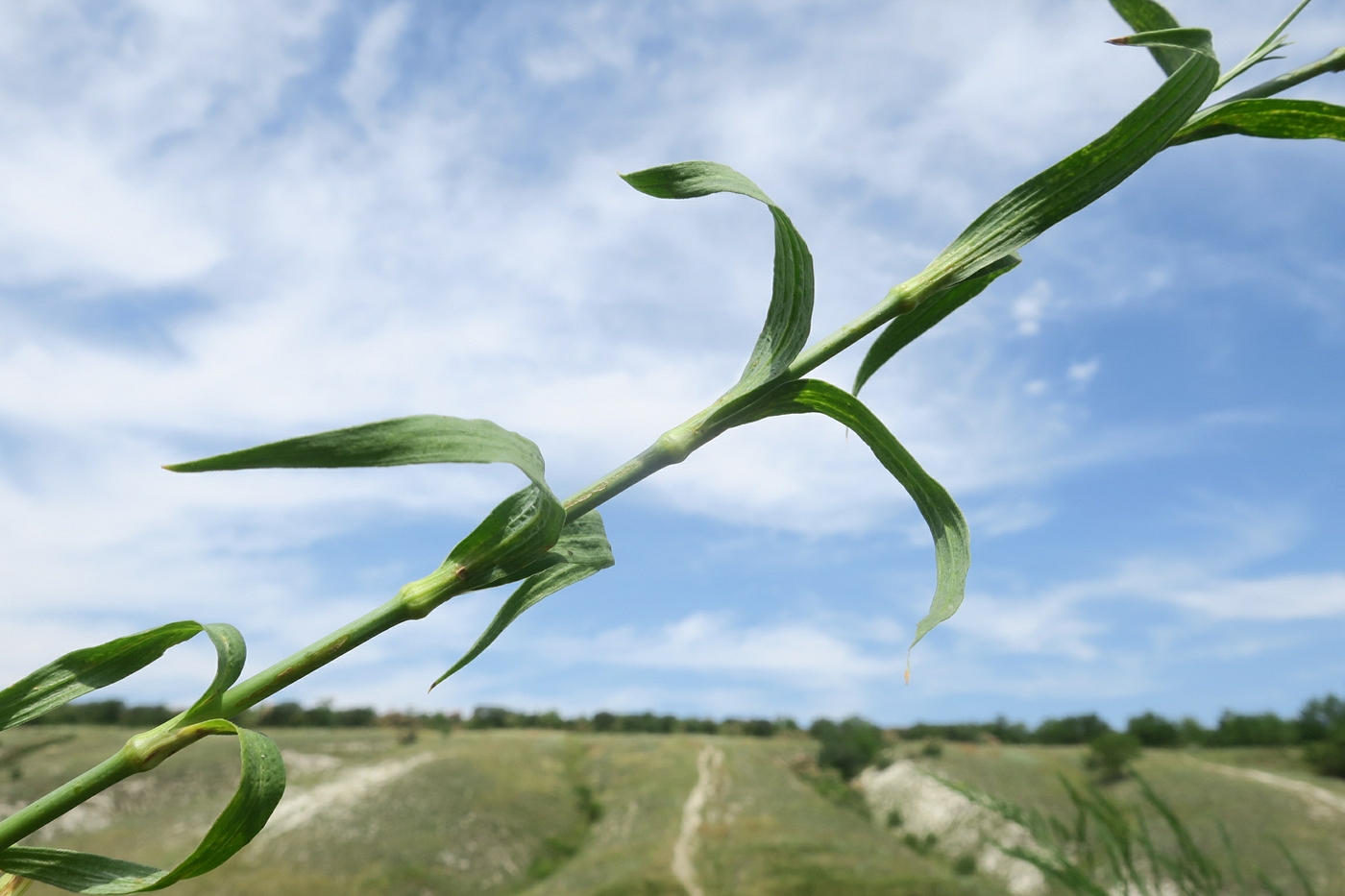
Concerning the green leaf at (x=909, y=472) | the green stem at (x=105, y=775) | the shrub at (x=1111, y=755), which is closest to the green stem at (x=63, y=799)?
the green stem at (x=105, y=775)

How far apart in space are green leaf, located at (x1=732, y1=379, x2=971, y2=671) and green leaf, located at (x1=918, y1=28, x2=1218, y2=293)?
0.15 ft

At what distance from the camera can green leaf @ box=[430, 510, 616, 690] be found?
9.8 inches

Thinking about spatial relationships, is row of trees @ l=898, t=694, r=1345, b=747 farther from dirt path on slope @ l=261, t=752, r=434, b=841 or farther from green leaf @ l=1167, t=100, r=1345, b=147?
green leaf @ l=1167, t=100, r=1345, b=147

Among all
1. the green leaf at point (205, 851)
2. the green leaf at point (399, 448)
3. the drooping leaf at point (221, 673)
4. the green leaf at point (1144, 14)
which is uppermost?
the green leaf at point (1144, 14)

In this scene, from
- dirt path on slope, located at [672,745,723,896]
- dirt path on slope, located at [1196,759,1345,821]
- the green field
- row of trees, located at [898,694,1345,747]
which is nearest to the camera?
the green field

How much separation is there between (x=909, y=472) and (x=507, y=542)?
0.13m

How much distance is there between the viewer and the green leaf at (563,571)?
25cm

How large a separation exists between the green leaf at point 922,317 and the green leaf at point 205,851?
222 millimetres

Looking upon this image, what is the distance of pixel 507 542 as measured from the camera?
8.6 inches

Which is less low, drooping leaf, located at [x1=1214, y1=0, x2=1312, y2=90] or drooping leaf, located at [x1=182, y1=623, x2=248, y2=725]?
drooping leaf, located at [x1=1214, y1=0, x2=1312, y2=90]

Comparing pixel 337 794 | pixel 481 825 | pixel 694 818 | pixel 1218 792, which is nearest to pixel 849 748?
pixel 694 818

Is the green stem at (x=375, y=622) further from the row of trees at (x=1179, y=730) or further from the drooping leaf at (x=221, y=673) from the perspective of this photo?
the row of trees at (x=1179, y=730)

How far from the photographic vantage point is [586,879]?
13742mm

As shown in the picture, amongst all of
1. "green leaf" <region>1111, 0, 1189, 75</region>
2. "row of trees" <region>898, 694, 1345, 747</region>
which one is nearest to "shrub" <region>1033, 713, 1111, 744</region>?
"row of trees" <region>898, 694, 1345, 747</region>
